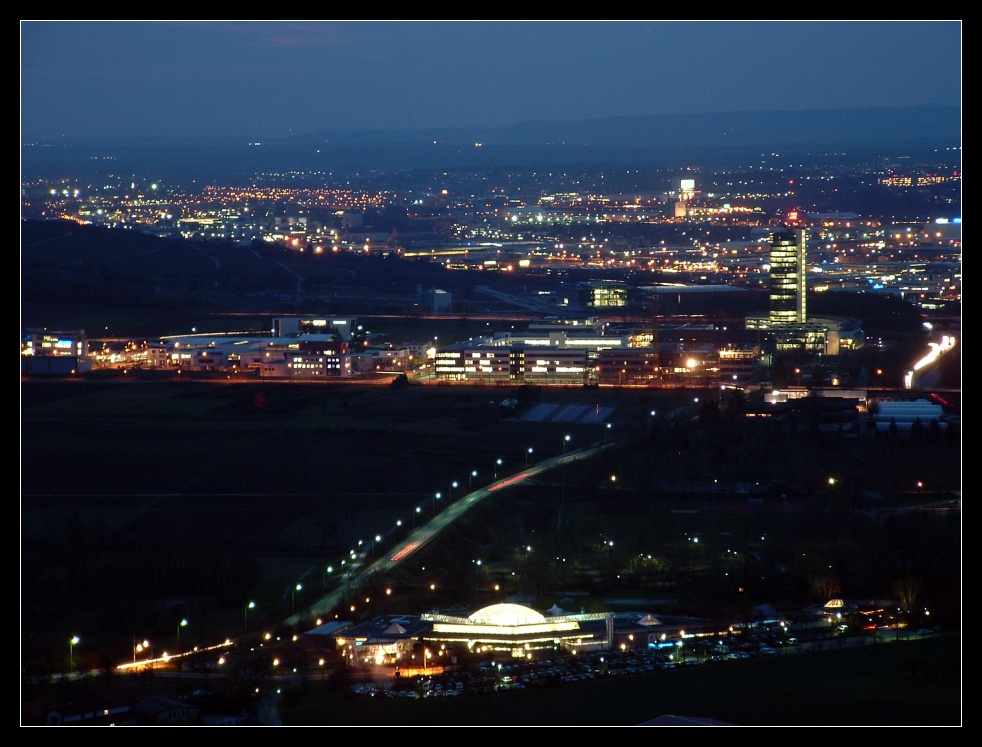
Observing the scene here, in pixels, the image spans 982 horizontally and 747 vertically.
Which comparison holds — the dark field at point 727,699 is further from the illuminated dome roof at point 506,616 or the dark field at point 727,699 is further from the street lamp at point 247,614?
the street lamp at point 247,614

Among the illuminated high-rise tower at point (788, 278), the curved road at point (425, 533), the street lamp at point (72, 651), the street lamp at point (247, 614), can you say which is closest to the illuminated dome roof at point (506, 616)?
the curved road at point (425, 533)

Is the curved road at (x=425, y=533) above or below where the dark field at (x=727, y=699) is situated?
above

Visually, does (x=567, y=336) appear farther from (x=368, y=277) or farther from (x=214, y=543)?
(x=214, y=543)

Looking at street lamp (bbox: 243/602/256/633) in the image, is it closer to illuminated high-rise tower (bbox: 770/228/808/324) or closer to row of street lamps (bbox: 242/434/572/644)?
row of street lamps (bbox: 242/434/572/644)

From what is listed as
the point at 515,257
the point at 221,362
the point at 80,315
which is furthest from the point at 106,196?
the point at 221,362

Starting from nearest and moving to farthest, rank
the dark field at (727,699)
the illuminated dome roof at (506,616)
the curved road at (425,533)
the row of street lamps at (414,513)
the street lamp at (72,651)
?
the dark field at (727,699), the street lamp at (72,651), the illuminated dome roof at (506,616), the row of street lamps at (414,513), the curved road at (425,533)

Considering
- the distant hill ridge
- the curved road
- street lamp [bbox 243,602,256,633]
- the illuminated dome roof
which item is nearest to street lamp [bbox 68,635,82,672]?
street lamp [bbox 243,602,256,633]

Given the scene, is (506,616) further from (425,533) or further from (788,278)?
(788,278)
